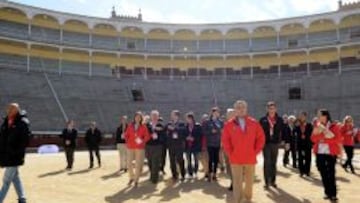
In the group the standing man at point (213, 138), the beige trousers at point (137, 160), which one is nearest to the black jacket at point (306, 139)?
the standing man at point (213, 138)

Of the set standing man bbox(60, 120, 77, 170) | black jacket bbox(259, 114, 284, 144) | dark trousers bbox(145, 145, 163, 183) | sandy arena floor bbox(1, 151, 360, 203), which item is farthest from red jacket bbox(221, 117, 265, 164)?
standing man bbox(60, 120, 77, 170)

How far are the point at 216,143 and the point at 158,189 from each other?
207 cm

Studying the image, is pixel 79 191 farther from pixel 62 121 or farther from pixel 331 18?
pixel 331 18

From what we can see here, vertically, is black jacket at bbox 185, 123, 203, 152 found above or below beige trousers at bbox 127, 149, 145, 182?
above

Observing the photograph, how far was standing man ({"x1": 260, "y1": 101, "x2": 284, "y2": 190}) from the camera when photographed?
12.8 m

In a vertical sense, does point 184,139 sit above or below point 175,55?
below

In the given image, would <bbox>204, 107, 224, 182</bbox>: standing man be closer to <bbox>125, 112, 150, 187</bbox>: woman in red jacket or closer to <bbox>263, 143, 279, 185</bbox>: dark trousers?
<bbox>263, 143, 279, 185</bbox>: dark trousers

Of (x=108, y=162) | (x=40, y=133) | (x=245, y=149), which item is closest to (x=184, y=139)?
(x=245, y=149)

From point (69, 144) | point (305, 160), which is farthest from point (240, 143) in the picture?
point (69, 144)

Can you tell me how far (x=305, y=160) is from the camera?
51.4 ft

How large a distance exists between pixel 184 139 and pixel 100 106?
96.7 ft

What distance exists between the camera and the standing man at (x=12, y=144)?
936cm

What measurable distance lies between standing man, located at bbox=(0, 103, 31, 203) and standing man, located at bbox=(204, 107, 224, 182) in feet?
18.9

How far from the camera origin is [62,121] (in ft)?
129
